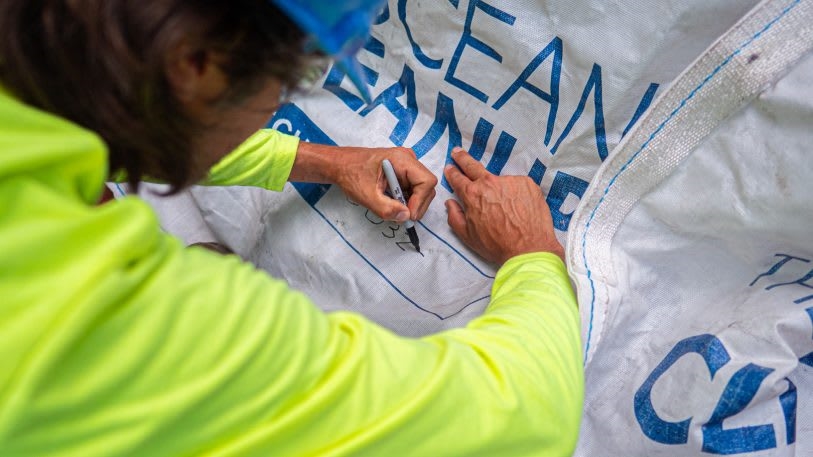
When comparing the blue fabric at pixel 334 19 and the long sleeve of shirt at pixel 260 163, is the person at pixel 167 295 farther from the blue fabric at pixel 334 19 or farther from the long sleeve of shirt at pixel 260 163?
the long sleeve of shirt at pixel 260 163

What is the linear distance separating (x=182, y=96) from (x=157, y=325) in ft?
0.41

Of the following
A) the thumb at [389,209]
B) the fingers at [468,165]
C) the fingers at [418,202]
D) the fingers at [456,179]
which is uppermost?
the fingers at [468,165]

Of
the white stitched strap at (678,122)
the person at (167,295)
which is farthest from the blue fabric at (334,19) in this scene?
the white stitched strap at (678,122)

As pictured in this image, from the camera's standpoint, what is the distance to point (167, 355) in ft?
0.90

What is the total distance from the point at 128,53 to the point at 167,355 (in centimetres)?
15

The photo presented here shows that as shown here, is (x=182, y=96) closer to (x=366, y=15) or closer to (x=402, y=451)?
(x=366, y=15)

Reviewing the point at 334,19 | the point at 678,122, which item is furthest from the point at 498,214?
the point at 334,19

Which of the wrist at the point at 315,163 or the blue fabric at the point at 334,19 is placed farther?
the wrist at the point at 315,163

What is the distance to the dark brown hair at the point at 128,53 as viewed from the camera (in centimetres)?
27

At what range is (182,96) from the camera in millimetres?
310

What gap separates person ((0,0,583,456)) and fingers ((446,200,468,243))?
0.92ft

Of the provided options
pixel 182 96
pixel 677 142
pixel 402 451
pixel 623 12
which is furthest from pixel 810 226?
pixel 182 96

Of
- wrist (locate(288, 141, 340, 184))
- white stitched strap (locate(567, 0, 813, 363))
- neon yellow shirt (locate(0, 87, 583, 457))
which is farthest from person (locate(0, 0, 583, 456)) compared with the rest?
wrist (locate(288, 141, 340, 184))

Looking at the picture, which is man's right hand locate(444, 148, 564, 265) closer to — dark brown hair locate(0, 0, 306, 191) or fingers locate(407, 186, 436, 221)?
fingers locate(407, 186, 436, 221)
